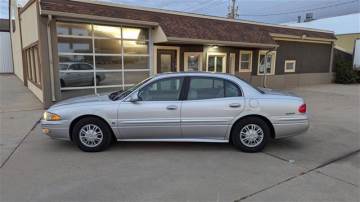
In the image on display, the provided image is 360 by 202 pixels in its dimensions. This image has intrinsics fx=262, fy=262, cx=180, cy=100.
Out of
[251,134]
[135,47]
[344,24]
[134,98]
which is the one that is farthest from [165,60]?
[344,24]

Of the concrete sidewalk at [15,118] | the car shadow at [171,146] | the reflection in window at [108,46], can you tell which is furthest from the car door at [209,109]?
the reflection in window at [108,46]

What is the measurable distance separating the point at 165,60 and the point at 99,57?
10.7ft

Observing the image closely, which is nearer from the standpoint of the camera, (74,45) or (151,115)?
(151,115)

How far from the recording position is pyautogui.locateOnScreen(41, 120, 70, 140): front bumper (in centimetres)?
473

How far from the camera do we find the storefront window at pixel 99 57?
948cm

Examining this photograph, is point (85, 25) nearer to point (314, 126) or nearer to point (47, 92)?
point (47, 92)

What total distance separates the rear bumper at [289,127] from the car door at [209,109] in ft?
2.56

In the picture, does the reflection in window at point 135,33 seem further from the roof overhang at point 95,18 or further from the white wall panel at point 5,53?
the white wall panel at point 5,53

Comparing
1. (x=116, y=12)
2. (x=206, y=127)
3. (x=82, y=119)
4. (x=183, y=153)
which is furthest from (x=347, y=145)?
(x=116, y=12)

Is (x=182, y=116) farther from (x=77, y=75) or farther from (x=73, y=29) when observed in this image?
(x=73, y=29)

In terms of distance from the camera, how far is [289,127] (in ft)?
15.8

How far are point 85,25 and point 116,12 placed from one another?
1.25 meters

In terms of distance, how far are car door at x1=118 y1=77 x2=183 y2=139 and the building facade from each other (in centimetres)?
550

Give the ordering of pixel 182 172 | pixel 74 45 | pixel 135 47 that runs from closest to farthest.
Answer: pixel 182 172
pixel 74 45
pixel 135 47
